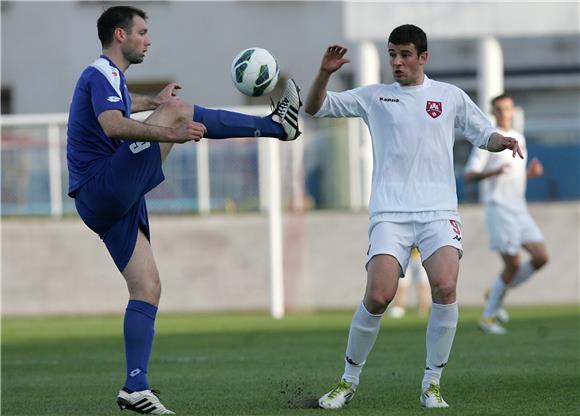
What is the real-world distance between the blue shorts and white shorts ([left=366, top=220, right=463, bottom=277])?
132cm

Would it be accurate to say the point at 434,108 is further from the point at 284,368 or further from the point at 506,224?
the point at 506,224

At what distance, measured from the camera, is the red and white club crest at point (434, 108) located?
794 cm

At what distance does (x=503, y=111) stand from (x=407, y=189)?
255 inches

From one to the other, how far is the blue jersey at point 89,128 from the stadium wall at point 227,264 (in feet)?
39.8

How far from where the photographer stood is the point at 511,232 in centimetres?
1453

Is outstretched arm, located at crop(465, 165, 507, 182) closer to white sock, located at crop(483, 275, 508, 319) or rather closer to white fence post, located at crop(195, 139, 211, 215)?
white sock, located at crop(483, 275, 508, 319)

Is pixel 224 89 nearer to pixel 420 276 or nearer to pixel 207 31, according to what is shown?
pixel 207 31

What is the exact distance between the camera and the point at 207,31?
28.2 meters

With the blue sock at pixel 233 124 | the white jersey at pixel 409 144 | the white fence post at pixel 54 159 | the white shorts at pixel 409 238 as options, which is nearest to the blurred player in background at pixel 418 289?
the white fence post at pixel 54 159

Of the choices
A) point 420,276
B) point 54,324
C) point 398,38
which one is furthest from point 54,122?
point 398,38

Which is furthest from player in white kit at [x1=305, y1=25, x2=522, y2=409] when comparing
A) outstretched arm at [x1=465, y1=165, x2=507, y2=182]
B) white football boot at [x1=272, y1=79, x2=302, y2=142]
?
outstretched arm at [x1=465, y1=165, x2=507, y2=182]

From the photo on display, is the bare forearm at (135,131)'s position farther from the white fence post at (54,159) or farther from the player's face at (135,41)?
the white fence post at (54,159)

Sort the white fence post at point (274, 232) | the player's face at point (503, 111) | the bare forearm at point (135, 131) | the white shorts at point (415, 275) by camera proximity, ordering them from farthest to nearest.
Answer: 1. the white fence post at point (274, 232)
2. the white shorts at point (415, 275)
3. the player's face at point (503, 111)
4. the bare forearm at point (135, 131)

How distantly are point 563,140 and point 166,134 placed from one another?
1388 centimetres
